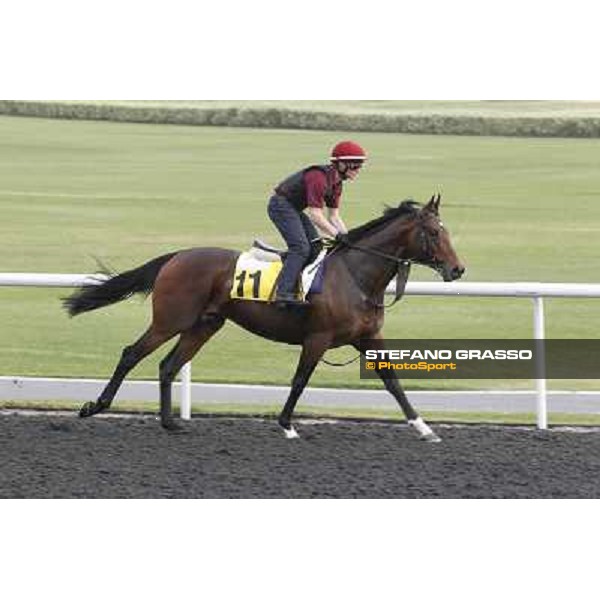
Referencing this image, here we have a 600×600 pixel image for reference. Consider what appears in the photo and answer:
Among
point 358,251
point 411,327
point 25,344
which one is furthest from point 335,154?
point 411,327

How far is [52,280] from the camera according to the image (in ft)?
29.7

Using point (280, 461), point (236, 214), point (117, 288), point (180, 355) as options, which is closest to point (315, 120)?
point (236, 214)

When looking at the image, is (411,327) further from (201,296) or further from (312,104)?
(312,104)

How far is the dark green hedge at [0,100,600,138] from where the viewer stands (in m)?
26.4

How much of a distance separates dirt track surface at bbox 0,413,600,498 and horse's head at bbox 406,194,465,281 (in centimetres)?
93

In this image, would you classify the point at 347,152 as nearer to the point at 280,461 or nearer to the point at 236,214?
the point at 280,461

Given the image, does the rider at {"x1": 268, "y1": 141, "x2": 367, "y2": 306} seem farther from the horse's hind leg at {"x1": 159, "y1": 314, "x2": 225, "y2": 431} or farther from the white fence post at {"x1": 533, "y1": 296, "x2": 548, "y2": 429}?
the white fence post at {"x1": 533, "y1": 296, "x2": 548, "y2": 429}

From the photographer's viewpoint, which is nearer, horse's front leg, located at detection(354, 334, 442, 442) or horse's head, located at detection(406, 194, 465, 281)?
horse's head, located at detection(406, 194, 465, 281)

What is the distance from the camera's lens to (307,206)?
8.30 meters

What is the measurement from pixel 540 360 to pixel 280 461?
1699mm

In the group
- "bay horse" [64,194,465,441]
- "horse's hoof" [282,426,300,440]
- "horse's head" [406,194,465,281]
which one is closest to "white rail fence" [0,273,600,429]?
"bay horse" [64,194,465,441]

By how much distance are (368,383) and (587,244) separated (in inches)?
373

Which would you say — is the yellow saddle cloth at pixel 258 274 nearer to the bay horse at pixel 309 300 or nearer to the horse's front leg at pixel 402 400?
the bay horse at pixel 309 300

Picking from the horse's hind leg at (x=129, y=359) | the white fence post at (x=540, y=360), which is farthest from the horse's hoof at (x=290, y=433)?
the white fence post at (x=540, y=360)
